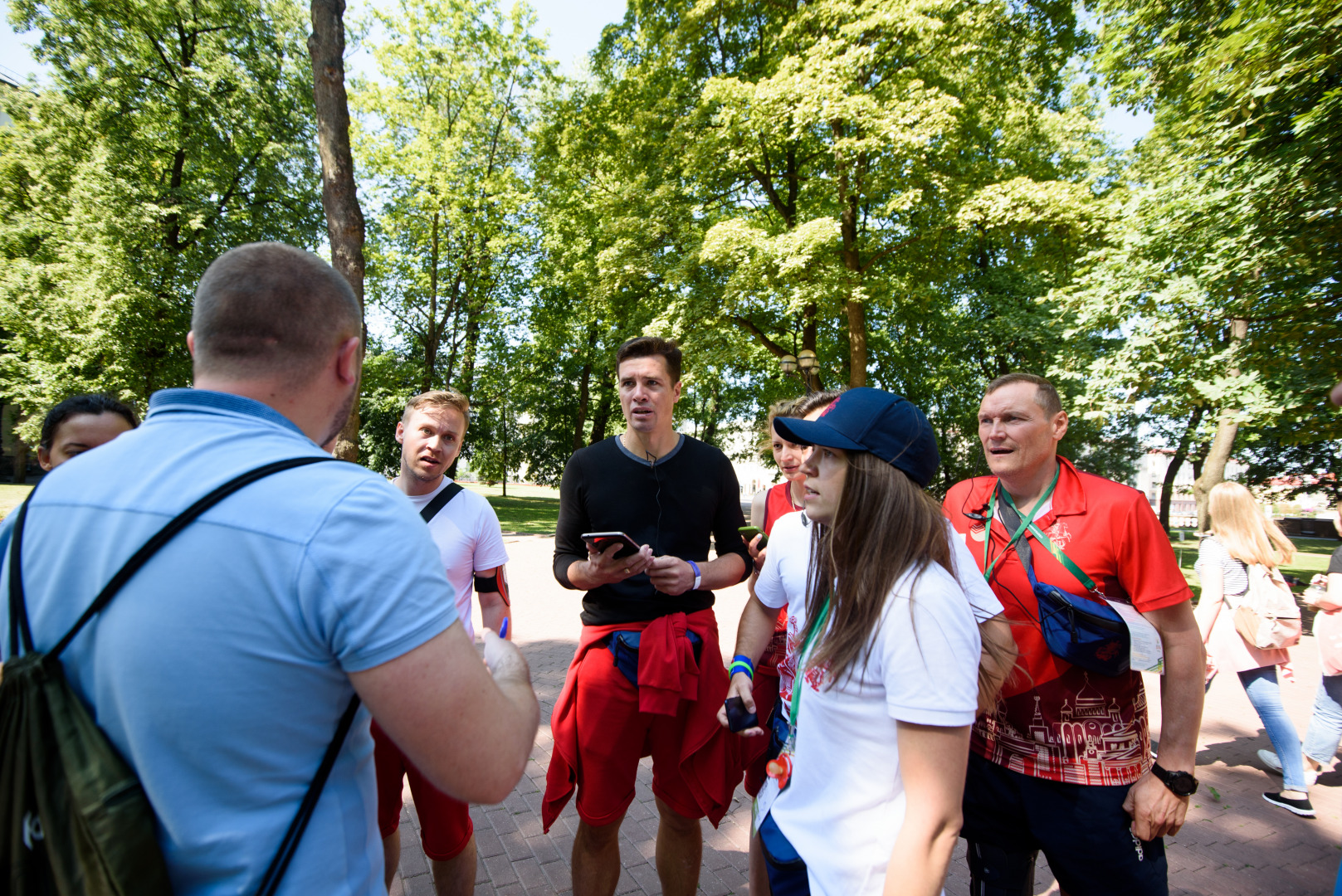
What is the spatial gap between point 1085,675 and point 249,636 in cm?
246

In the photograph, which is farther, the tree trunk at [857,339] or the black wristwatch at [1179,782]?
the tree trunk at [857,339]

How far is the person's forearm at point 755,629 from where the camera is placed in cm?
264

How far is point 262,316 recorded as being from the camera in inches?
50.6

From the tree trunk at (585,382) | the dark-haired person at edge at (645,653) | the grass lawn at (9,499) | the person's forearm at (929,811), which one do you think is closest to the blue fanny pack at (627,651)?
the dark-haired person at edge at (645,653)

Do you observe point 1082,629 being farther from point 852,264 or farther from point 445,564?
point 852,264

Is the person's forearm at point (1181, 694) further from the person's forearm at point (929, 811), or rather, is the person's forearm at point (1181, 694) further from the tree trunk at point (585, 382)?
the tree trunk at point (585, 382)

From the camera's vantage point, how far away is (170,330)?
17.0 metres

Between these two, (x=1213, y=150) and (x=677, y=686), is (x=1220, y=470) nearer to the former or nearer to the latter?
(x=1213, y=150)

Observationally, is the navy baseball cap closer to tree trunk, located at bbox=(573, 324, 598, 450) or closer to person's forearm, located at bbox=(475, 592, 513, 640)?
person's forearm, located at bbox=(475, 592, 513, 640)

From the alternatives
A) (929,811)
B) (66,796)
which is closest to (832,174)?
(929,811)

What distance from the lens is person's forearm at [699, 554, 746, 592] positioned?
304 cm

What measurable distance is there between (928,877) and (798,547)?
1.18 m

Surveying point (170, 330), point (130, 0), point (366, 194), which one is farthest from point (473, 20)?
point (170, 330)

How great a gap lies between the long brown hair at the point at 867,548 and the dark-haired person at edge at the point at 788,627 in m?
0.14
